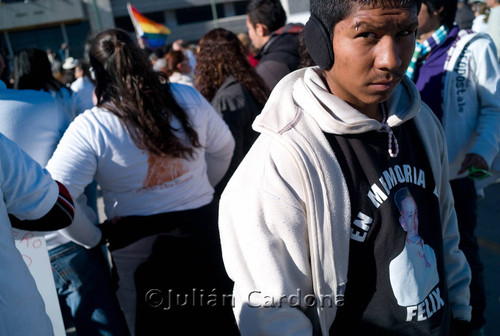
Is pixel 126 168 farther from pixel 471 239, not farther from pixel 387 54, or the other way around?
pixel 471 239

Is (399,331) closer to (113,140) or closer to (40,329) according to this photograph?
(40,329)

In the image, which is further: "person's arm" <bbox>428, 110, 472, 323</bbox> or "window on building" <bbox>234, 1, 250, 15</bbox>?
"window on building" <bbox>234, 1, 250, 15</bbox>

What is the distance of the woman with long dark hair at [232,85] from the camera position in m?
3.16

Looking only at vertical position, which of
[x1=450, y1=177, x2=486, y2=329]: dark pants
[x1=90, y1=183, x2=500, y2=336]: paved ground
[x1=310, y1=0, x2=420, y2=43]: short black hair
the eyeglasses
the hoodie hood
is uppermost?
[x1=310, y1=0, x2=420, y2=43]: short black hair

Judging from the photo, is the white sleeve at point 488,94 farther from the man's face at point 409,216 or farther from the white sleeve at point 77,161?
the white sleeve at point 77,161

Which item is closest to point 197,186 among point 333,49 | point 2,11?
point 333,49

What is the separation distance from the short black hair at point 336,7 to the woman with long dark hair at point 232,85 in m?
1.88

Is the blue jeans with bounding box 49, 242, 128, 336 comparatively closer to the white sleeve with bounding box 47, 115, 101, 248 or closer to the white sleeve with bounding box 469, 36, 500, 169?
the white sleeve with bounding box 47, 115, 101, 248

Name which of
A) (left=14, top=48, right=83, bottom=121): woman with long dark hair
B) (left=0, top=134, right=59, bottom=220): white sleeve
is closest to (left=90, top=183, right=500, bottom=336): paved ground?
(left=0, top=134, right=59, bottom=220): white sleeve

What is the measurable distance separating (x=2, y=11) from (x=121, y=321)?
41.5m

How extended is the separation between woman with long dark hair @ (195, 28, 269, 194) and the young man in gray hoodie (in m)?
1.76

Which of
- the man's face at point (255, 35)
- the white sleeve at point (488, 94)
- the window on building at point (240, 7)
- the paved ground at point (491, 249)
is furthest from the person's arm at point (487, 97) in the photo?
the window on building at point (240, 7)

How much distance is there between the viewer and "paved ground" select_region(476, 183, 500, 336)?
292 centimetres

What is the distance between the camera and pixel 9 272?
4.36ft
